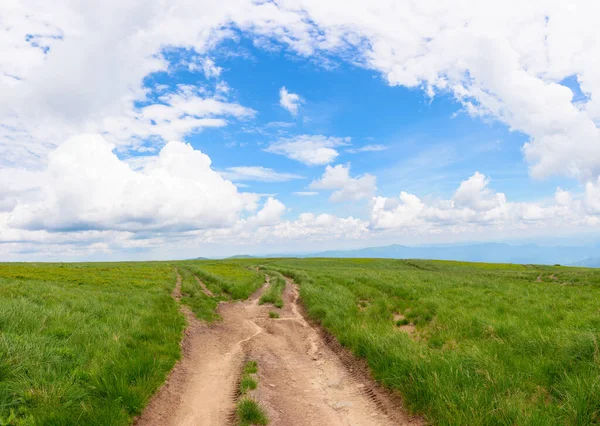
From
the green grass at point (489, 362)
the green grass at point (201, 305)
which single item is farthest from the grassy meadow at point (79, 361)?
the green grass at point (489, 362)

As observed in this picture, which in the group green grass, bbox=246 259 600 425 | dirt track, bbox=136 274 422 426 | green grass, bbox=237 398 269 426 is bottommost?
dirt track, bbox=136 274 422 426

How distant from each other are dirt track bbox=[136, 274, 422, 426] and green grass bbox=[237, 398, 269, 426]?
0.77 ft

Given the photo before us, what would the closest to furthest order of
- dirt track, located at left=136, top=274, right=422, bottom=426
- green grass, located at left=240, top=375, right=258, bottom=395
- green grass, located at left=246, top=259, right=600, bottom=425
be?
green grass, located at left=246, top=259, right=600, bottom=425
dirt track, located at left=136, top=274, right=422, bottom=426
green grass, located at left=240, top=375, right=258, bottom=395

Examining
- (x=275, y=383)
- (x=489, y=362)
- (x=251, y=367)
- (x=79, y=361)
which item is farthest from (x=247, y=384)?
(x=489, y=362)

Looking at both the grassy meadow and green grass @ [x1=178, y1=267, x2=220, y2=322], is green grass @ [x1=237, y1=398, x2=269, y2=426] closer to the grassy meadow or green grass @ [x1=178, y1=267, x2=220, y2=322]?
the grassy meadow

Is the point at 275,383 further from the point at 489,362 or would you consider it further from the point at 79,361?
the point at 489,362

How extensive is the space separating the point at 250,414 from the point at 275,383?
7.71 ft

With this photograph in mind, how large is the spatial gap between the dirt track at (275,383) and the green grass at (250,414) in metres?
0.23

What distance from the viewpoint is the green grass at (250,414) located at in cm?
681

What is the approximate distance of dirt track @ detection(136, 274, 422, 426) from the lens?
7.23 meters

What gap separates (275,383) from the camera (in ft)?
30.2

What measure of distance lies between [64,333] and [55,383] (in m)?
3.57

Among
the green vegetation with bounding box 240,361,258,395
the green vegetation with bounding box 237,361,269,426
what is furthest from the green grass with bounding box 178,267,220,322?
the green vegetation with bounding box 237,361,269,426

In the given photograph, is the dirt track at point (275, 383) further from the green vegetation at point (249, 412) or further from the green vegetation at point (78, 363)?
the green vegetation at point (78, 363)
